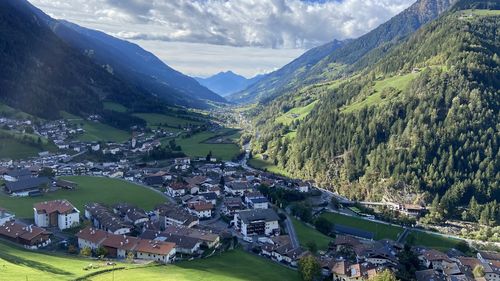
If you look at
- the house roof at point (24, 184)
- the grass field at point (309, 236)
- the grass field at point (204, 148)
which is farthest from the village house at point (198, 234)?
the grass field at point (204, 148)

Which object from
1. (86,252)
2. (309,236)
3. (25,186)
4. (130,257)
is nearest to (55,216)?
(86,252)

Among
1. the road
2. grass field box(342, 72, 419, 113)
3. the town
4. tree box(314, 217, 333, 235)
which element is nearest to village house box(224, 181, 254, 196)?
the town

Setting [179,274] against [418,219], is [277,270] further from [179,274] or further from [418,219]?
[418,219]

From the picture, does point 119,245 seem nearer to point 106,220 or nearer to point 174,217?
point 106,220

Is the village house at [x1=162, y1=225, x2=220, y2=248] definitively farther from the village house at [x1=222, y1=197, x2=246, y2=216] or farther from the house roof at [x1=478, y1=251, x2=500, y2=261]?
the house roof at [x1=478, y1=251, x2=500, y2=261]

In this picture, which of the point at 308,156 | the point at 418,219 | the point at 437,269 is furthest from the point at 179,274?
the point at 308,156

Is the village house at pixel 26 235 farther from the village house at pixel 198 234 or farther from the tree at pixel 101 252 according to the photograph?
the village house at pixel 198 234
